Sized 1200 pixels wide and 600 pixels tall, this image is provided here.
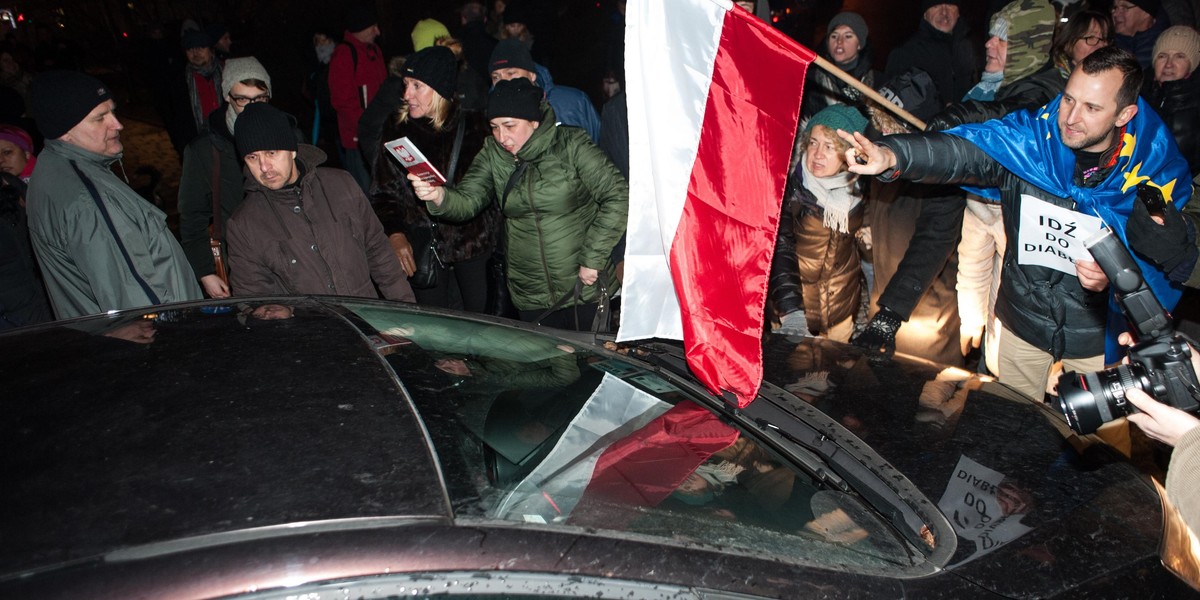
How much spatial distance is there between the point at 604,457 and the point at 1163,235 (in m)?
2.26

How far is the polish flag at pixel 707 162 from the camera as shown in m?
2.52

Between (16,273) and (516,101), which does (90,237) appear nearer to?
(16,273)

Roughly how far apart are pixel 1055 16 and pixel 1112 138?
1.93 m

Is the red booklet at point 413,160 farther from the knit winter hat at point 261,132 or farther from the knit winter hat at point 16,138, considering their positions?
the knit winter hat at point 16,138

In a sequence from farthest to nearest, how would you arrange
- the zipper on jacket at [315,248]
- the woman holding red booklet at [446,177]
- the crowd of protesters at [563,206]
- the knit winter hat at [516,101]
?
the woman holding red booklet at [446,177]
the knit winter hat at [516,101]
the zipper on jacket at [315,248]
the crowd of protesters at [563,206]

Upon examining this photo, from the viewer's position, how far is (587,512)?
64.9 inches

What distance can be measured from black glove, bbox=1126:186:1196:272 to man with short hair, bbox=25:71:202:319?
3802 millimetres

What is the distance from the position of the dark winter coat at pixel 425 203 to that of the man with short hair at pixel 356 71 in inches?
90.9

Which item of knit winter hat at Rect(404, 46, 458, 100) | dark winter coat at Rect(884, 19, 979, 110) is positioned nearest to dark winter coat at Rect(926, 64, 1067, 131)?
dark winter coat at Rect(884, 19, 979, 110)

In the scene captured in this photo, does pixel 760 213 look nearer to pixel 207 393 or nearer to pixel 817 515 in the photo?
pixel 817 515

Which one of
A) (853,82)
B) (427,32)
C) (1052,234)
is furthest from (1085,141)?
(427,32)

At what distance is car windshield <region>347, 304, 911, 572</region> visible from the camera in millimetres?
1660

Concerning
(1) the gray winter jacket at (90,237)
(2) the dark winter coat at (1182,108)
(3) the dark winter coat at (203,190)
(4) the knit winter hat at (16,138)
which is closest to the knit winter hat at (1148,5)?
(2) the dark winter coat at (1182,108)

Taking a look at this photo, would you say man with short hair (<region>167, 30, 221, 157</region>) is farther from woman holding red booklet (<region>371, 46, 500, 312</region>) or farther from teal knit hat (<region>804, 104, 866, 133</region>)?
teal knit hat (<region>804, 104, 866, 133</region>)
